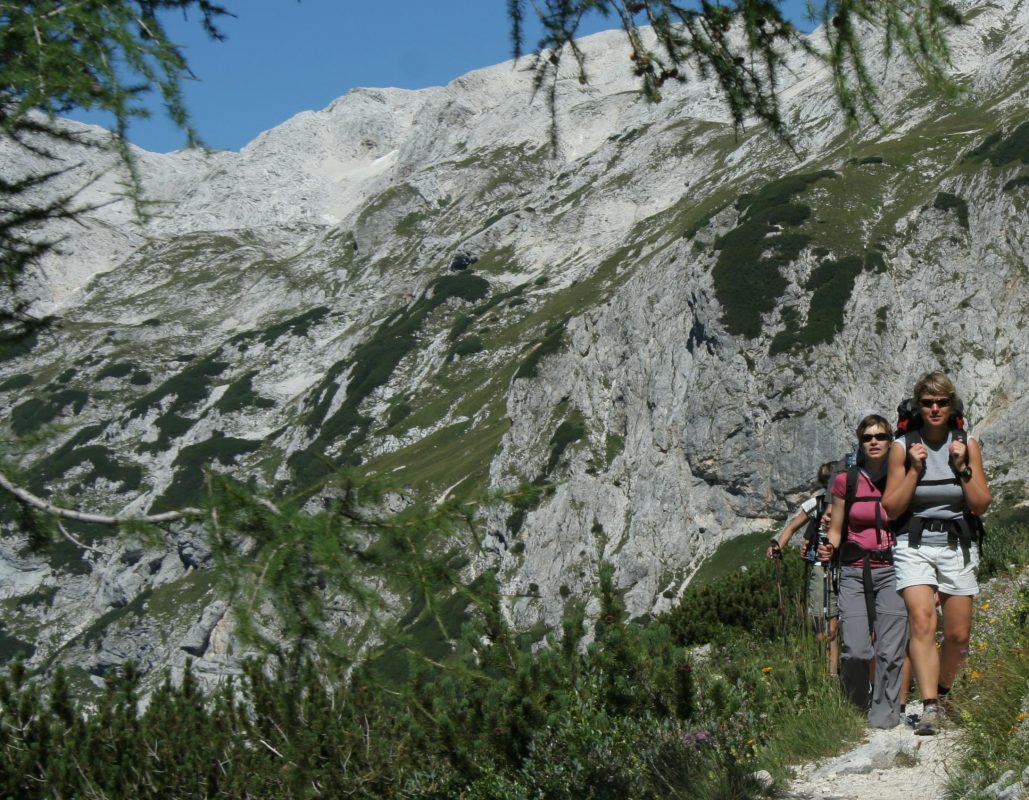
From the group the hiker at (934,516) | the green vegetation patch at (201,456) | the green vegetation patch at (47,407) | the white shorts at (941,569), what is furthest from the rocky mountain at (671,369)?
the green vegetation patch at (47,407)

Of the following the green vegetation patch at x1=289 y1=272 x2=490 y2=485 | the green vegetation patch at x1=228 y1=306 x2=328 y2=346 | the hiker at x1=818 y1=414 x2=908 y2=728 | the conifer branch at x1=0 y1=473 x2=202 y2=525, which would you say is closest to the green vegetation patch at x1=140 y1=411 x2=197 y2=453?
the green vegetation patch at x1=289 y1=272 x2=490 y2=485

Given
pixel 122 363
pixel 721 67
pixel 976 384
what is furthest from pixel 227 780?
pixel 122 363

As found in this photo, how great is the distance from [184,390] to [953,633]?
583 feet

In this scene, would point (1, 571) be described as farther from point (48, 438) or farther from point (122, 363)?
point (48, 438)

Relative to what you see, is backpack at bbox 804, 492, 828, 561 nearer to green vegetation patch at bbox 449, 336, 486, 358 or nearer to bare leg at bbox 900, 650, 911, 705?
bare leg at bbox 900, 650, 911, 705

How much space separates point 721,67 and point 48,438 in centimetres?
384

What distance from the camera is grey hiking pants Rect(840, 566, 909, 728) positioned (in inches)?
269

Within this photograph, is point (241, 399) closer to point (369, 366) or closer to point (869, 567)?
point (369, 366)

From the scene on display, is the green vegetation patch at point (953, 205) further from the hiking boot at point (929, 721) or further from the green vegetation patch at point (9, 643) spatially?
the green vegetation patch at point (9, 643)

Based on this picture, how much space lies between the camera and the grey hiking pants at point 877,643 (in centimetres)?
682

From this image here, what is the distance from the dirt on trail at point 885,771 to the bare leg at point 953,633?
0.51m

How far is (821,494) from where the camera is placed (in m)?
8.70

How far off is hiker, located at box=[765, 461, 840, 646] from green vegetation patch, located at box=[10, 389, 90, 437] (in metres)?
173

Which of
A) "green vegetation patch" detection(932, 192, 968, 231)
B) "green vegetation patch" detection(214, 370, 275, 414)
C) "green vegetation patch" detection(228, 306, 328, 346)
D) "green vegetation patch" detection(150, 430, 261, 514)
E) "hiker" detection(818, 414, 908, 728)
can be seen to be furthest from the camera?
"green vegetation patch" detection(228, 306, 328, 346)
